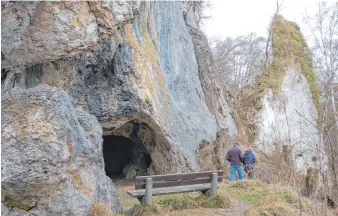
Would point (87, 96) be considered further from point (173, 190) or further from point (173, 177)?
point (173, 190)

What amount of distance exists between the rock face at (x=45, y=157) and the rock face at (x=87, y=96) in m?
0.01

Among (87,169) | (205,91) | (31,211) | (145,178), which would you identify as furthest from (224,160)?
(31,211)

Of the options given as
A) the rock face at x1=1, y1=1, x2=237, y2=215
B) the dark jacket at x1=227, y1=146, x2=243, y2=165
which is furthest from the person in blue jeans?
the rock face at x1=1, y1=1, x2=237, y2=215

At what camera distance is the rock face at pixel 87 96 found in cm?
570

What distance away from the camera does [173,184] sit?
287 inches

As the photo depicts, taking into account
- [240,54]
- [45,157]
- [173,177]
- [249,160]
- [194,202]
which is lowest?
[194,202]

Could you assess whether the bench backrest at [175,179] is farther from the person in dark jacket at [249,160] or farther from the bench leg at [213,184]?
the person in dark jacket at [249,160]

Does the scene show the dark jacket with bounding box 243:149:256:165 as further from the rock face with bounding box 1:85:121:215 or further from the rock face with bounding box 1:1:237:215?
the rock face with bounding box 1:85:121:215

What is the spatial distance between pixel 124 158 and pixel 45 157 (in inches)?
326

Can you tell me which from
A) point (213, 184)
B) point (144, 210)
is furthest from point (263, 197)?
point (144, 210)

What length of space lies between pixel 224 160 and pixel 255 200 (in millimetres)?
4284

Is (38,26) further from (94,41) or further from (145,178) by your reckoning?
(145,178)

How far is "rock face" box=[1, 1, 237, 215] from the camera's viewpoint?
18.7 feet

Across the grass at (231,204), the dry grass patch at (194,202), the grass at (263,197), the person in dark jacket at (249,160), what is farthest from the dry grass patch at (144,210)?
the person in dark jacket at (249,160)
